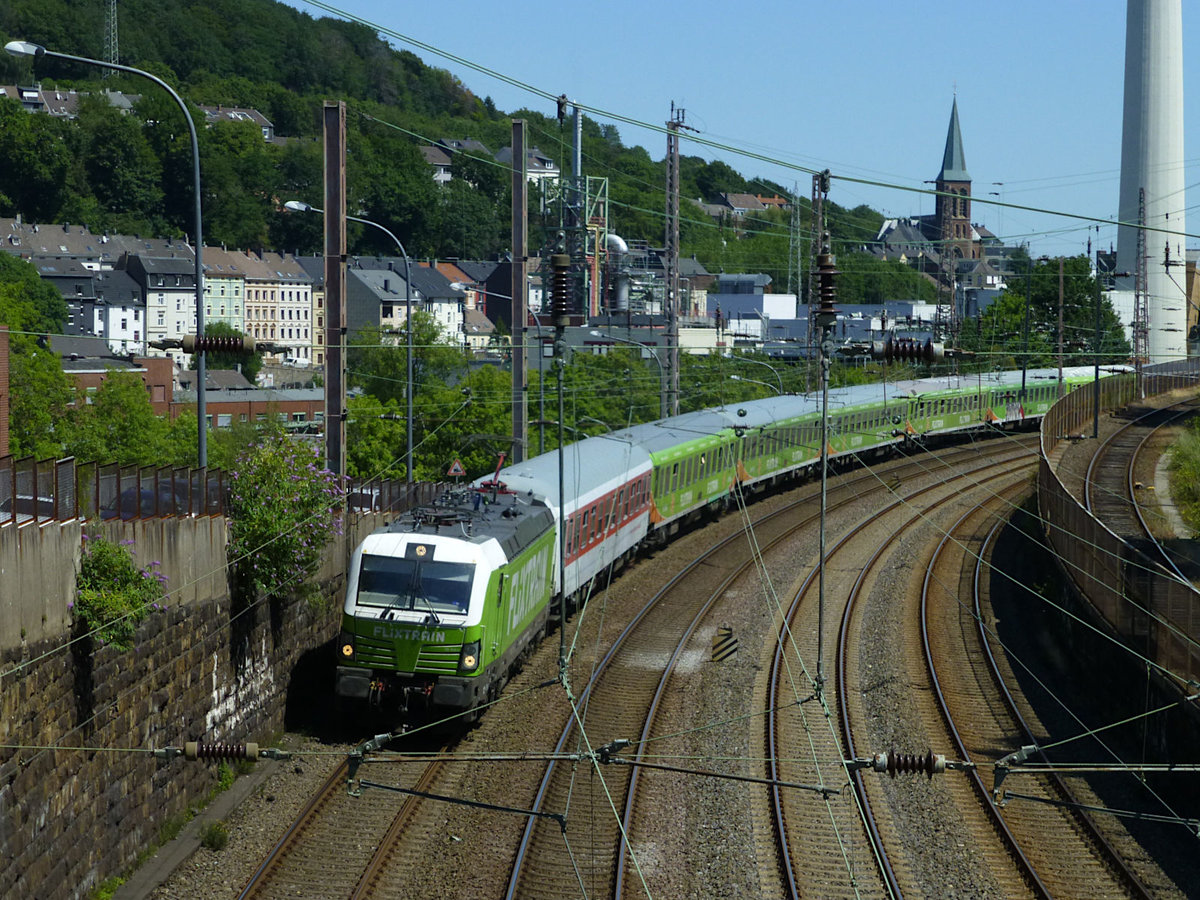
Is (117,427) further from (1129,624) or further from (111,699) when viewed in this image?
(1129,624)

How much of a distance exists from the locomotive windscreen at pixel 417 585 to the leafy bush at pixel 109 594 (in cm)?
402

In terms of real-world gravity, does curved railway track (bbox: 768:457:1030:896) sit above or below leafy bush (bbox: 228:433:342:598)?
below

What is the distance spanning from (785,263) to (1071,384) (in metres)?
89.3

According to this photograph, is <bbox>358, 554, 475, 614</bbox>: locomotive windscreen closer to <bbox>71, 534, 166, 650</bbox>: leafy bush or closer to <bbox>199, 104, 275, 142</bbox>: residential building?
<bbox>71, 534, 166, 650</bbox>: leafy bush

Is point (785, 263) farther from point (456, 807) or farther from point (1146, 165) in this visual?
point (456, 807)

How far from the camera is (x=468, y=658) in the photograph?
1797 cm

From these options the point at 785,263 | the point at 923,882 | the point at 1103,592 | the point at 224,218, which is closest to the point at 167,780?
the point at 923,882

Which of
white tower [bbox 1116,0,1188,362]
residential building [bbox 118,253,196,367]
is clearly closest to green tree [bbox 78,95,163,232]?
residential building [bbox 118,253,196,367]

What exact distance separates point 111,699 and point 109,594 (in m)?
1.11

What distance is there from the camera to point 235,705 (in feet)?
58.7

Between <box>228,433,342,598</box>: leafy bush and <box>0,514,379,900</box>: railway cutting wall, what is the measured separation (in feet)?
1.45

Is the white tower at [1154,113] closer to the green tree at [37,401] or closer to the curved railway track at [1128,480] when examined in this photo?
the curved railway track at [1128,480]

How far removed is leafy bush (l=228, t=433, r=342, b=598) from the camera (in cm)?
1839

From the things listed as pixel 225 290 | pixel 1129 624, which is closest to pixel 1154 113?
pixel 225 290
